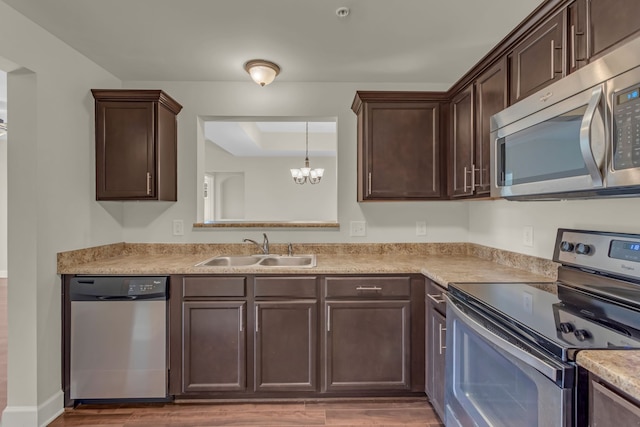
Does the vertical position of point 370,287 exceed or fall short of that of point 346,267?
it falls short

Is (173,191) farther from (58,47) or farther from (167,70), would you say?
(58,47)

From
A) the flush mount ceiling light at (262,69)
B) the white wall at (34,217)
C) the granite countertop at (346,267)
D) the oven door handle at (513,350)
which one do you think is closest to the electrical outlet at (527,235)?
the granite countertop at (346,267)

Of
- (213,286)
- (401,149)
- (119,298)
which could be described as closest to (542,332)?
(401,149)

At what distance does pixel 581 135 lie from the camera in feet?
3.43

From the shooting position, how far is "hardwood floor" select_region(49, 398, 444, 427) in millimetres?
1902

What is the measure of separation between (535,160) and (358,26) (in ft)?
3.98

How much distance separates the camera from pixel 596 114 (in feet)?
3.30

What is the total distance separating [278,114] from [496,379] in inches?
89.1

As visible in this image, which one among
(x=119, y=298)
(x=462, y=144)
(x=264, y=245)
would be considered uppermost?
(x=462, y=144)

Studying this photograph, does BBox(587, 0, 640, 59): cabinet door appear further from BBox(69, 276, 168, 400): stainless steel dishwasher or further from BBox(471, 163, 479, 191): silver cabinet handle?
BBox(69, 276, 168, 400): stainless steel dishwasher

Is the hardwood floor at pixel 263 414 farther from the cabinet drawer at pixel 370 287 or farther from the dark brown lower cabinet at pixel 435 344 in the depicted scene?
the cabinet drawer at pixel 370 287

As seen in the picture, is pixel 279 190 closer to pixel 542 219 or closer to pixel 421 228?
pixel 421 228

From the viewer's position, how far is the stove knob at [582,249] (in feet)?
4.69

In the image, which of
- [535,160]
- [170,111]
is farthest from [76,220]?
[535,160]
